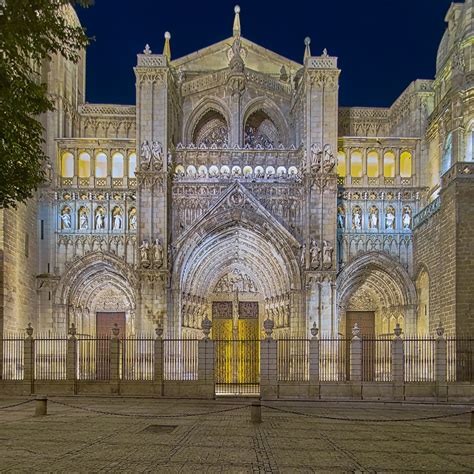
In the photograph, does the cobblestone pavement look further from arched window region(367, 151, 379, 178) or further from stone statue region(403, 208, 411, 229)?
arched window region(367, 151, 379, 178)

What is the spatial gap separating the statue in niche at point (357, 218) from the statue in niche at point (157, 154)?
8.82m

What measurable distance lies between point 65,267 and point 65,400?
31.8ft

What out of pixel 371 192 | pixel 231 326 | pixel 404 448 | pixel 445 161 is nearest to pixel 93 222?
pixel 231 326

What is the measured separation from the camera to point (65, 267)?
26.5 meters

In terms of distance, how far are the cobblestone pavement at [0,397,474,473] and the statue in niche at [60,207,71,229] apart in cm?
1182

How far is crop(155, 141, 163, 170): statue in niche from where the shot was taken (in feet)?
84.3

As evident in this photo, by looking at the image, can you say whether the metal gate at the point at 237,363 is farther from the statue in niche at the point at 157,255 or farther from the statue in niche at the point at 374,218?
the statue in niche at the point at 374,218

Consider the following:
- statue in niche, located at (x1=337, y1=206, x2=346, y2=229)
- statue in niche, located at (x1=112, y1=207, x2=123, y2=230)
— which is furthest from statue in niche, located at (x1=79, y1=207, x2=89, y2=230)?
statue in niche, located at (x1=337, y1=206, x2=346, y2=229)

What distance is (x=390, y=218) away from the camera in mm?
27047

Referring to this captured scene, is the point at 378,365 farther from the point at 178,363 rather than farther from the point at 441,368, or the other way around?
the point at 178,363

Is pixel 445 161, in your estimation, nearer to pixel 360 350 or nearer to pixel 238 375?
pixel 360 350

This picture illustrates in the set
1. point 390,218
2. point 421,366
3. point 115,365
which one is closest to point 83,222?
point 115,365

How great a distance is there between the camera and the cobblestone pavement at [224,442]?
9.49m

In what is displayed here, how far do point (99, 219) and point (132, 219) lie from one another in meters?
1.47
